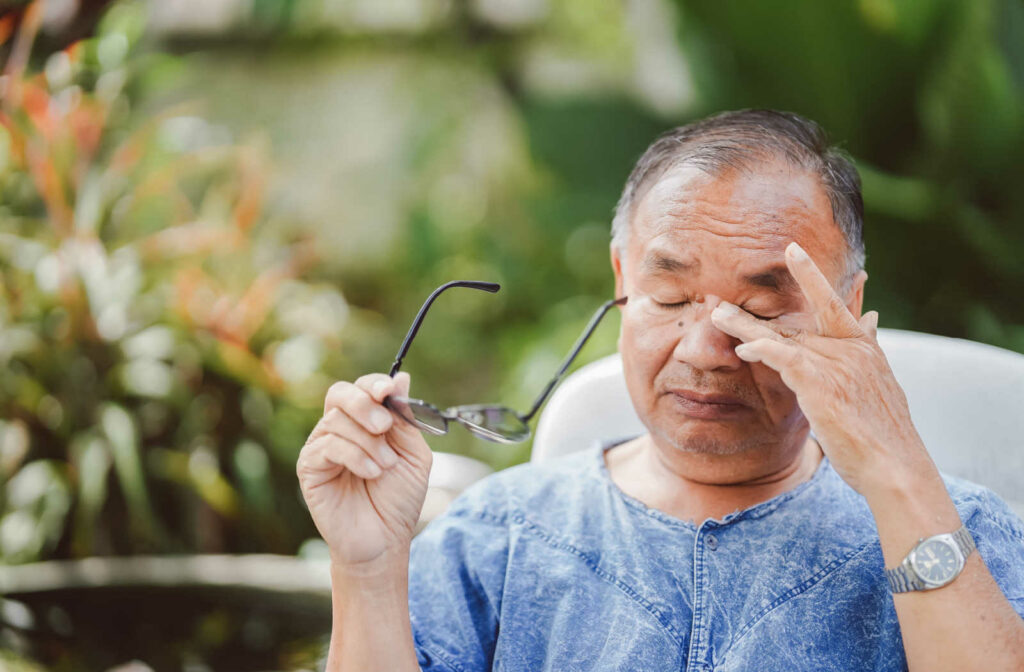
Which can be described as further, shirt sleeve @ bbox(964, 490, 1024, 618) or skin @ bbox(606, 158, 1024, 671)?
shirt sleeve @ bbox(964, 490, 1024, 618)

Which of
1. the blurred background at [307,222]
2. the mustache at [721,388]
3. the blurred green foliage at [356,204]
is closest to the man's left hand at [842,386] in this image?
the mustache at [721,388]

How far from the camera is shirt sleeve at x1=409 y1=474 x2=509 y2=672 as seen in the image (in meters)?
1.52

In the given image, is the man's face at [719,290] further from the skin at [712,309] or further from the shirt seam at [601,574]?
the shirt seam at [601,574]

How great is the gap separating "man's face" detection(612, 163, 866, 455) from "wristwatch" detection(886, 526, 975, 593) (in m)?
0.30

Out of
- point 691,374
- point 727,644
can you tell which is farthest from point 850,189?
point 727,644

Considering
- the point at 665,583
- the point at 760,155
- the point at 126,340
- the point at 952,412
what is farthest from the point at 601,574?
the point at 126,340

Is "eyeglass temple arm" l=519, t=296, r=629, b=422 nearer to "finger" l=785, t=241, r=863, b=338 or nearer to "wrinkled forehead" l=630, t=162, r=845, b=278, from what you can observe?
"wrinkled forehead" l=630, t=162, r=845, b=278

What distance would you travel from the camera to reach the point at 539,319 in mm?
4754

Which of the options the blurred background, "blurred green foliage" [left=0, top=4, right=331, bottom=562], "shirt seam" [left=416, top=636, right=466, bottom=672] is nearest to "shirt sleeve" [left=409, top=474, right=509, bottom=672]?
"shirt seam" [left=416, top=636, right=466, bottom=672]

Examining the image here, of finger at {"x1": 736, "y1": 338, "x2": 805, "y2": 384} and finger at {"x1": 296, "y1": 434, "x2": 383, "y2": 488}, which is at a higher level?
finger at {"x1": 736, "y1": 338, "x2": 805, "y2": 384}

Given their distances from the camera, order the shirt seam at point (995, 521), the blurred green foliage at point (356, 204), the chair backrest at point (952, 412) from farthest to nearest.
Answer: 1. the blurred green foliage at point (356, 204)
2. the chair backrest at point (952, 412)
3. the shirt seam at point (995, 521)

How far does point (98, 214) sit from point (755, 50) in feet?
8.34

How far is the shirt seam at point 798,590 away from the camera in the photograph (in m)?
1.43

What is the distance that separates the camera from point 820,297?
1327 mm
